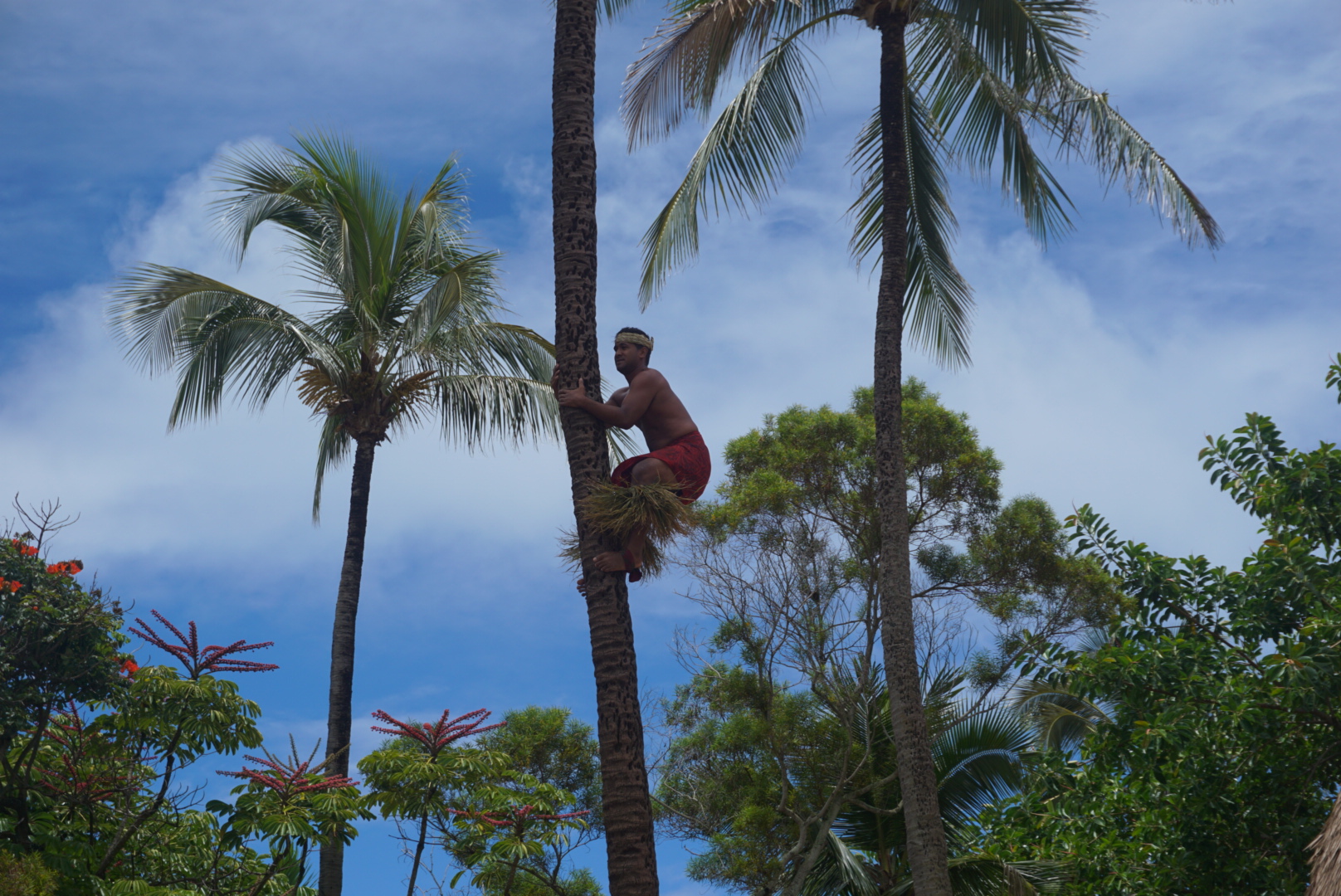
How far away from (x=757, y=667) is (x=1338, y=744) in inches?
402

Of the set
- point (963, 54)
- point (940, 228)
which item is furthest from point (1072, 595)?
point (963, 54)

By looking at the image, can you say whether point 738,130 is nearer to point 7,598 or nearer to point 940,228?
point 940,228

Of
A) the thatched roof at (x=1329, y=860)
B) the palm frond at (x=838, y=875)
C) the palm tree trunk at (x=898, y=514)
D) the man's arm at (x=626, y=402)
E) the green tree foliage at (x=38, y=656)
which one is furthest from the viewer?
the palm frond at (x=838, y=875)

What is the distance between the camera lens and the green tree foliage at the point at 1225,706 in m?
7.29

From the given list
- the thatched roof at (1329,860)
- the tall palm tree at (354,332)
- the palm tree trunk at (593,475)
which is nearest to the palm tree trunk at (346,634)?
the tall palm tree at (354,332)

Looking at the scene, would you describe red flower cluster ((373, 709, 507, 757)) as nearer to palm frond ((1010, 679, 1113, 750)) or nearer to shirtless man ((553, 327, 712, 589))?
shirtless man ((553, 327, 712, 589))

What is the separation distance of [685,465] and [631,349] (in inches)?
28.2

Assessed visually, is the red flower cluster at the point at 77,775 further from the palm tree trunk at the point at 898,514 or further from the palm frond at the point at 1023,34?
the palm frond at the point at 1023,34

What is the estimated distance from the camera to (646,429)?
20.3ft

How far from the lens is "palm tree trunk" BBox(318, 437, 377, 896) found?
39.3 ft

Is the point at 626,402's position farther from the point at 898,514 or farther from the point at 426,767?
the point at 898,514

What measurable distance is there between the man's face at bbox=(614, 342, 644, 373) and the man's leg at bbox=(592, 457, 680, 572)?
565 mm

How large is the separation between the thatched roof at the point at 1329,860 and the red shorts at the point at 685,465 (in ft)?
13.3

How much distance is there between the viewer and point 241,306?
14688 millimetres
